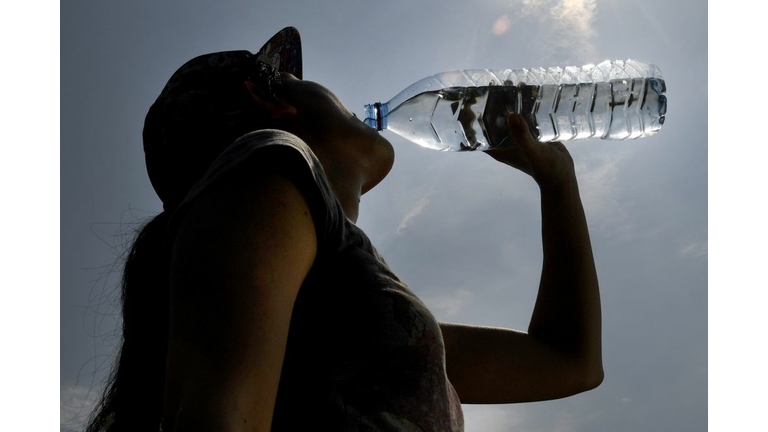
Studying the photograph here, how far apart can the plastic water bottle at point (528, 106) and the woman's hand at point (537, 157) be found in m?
0.23

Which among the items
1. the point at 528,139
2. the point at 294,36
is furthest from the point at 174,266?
the point at 528,139

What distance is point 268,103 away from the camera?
1.66 m

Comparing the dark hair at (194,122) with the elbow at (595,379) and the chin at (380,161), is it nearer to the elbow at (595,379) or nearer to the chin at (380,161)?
the chin at (380,161)

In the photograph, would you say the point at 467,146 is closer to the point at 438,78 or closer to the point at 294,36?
the point at 438,78

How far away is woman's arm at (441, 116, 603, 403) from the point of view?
2.02 metres

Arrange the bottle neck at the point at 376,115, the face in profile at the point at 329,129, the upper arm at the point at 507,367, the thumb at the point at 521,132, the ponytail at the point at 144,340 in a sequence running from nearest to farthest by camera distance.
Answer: the ponytail at the point at 144,340 → the face in profile at the point at 329,129 → the upper arm at the point at 507,367 → the thumb at the point at 521,132 → the bottle neck at the point at 376,115

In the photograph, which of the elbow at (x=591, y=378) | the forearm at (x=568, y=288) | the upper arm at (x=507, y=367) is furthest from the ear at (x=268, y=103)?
the elbow at (x=591, y=378)

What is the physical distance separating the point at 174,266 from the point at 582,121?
2373 millimetres

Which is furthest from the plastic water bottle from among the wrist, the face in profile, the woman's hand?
the face in profile

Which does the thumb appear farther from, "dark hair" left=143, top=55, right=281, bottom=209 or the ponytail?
the ponytail

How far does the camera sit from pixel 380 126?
2.74 metres

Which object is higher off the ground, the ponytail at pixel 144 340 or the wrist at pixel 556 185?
the wrist at pixel 556 185

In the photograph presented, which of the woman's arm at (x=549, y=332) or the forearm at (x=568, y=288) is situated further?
the forearm at (x=568, y=288)

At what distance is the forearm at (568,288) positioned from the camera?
2.13 meters
